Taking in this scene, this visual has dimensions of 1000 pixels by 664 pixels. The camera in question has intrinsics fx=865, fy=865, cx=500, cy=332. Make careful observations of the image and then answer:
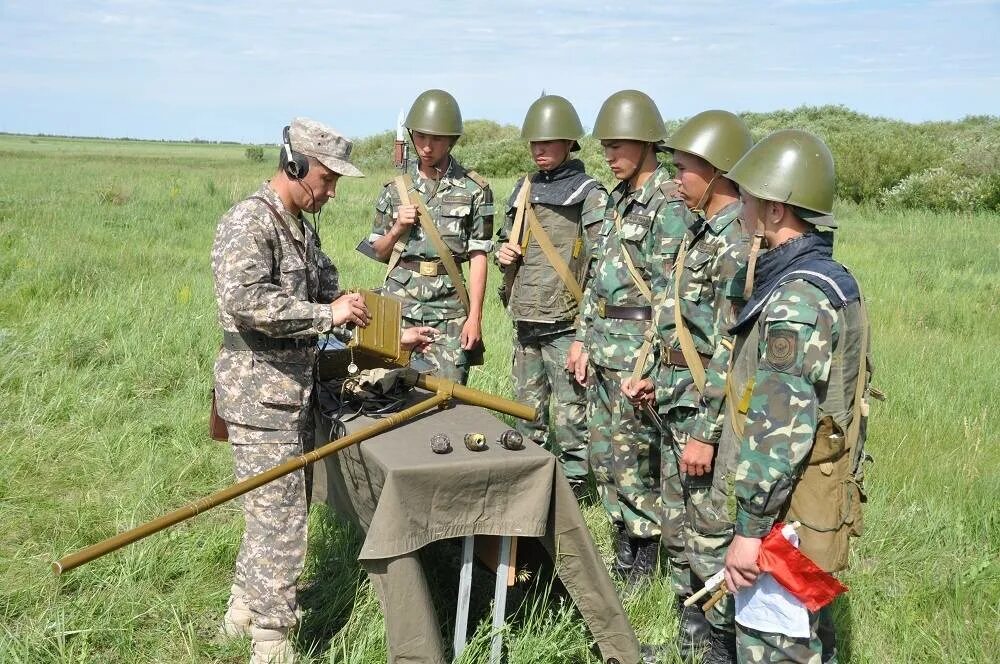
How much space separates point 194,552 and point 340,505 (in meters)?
1.06

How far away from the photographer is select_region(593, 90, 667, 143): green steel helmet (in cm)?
444

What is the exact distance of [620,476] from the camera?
4520 mm

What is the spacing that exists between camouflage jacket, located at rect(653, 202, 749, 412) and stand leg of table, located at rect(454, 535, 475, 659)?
1.14 m

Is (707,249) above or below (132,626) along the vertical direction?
above

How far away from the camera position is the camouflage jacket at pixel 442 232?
5.40m

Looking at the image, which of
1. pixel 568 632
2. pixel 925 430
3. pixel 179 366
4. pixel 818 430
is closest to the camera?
pixel 818 430

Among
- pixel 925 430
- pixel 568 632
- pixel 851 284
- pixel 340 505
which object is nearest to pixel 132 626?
pixel 340 505

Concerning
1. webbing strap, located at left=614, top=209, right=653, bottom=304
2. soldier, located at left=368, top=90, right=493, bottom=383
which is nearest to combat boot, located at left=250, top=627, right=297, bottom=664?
soldier, located at left=368, top=90, right=493, bottom=383

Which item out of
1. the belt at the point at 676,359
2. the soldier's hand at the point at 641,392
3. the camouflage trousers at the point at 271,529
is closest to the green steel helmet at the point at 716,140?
the belt at the point at 676,359

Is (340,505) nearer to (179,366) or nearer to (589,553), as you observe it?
(589,553)

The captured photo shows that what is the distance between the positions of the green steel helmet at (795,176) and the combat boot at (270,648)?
2.46 metres

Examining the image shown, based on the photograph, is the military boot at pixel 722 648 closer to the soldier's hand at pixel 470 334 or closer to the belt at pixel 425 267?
the soldier's hand at pixel 470 334

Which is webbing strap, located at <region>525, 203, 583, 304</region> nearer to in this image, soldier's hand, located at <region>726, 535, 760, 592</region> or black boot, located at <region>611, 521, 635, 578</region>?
black boot, located at <region>611, 521, 635, 578</region>

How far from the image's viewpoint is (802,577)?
2.63 meters
